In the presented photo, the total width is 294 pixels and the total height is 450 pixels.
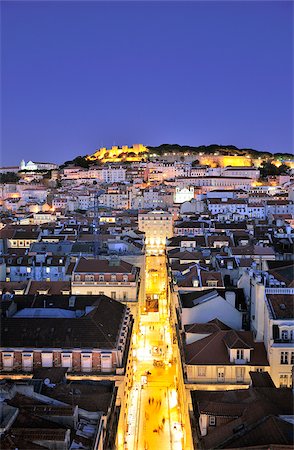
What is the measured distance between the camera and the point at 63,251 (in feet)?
184

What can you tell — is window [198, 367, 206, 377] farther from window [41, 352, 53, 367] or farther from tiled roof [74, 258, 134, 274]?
tiled roof [74, 258, 134, 274]

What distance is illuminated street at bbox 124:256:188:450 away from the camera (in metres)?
27.8

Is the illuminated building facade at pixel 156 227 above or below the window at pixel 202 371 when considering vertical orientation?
above

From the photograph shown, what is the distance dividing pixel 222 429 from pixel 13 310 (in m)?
17.8

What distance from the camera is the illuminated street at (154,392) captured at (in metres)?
27.8

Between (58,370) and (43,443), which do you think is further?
(58,370)

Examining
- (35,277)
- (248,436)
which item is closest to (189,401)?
(248,436)

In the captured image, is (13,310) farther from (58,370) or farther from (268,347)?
(268,347)

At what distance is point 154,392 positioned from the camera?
3359 centimetres

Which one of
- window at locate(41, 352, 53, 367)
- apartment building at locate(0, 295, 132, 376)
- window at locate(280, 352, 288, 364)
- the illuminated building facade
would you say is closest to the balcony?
apartment building at locate(0, 295, 132, 376)

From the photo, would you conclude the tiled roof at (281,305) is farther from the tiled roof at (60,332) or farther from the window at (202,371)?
the tiled roof at (60,332)

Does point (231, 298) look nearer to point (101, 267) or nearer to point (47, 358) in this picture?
point (47, 358)

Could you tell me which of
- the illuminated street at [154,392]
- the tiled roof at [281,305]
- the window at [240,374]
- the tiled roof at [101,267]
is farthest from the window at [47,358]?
the tiled roof at [101,267]

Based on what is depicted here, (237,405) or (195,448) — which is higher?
(237,405)
